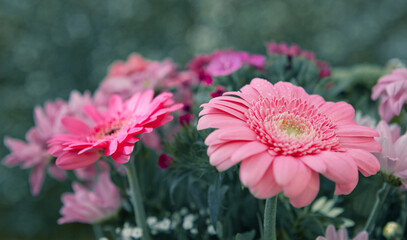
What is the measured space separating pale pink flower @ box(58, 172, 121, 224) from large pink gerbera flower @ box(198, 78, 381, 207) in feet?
0.66

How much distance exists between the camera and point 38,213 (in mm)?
1224

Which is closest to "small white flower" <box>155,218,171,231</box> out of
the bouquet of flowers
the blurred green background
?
the bouquet of flowers

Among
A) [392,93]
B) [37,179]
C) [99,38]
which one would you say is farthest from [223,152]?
[99,38]

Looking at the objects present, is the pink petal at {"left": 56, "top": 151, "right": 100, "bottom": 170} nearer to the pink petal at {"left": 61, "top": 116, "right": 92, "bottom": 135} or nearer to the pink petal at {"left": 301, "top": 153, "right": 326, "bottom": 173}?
the pink petal at {"left": 61, "top": 116, "right": 92, "bottom": 135}

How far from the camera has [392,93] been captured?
0.34 m

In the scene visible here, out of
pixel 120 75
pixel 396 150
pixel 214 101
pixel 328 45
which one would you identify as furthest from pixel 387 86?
pixel 328 45

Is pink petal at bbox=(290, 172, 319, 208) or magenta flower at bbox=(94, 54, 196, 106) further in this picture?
magenta flower at bbox=(94, 54, 196, 106)

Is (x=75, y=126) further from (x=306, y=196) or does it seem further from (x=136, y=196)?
(x=306, y=196)

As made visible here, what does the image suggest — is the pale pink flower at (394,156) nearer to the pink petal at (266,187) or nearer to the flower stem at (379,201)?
the flower stem at (379,201)

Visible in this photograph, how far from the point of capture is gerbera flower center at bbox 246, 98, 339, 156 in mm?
253

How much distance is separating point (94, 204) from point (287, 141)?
0.83ft

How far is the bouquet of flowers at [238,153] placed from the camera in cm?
24

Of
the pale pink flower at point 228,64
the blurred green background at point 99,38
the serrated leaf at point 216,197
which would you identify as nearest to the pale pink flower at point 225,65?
the pale pink flower at point 228,64

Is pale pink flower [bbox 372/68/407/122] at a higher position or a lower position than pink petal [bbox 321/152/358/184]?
higher
